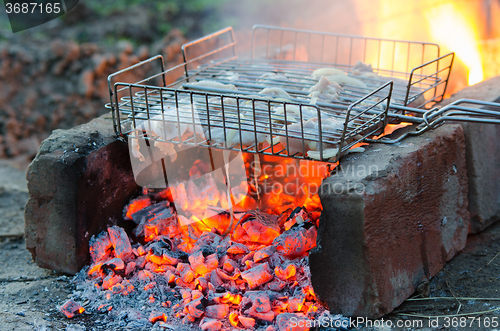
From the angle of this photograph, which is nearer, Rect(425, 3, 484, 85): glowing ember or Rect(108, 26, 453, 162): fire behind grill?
Rect(108, 26, 453, 162): fire behind grill

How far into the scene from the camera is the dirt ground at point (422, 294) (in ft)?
7.58

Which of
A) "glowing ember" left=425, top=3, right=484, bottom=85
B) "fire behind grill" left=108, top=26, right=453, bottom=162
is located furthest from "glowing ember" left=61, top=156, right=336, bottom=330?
"glowing ember" left=425, top=3, right=484, bottom=85

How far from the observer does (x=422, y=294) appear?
2.46 m

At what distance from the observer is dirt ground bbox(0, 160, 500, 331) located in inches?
91.0

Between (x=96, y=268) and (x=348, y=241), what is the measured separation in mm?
1560

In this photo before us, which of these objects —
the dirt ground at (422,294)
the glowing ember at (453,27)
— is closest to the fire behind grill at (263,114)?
the dirt ground at (422,294)

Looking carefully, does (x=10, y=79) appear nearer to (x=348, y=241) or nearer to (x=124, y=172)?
(x=124, y=172)

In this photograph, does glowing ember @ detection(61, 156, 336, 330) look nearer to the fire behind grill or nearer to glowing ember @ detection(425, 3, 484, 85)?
the fire behind grill

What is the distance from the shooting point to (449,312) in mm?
2363

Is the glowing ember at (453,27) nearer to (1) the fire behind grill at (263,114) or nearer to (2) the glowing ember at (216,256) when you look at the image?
(1) the fire behind grill at (263,114)

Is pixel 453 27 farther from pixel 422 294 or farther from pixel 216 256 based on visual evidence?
pixel 216 256

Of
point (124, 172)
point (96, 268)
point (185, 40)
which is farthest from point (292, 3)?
point (96, 268)

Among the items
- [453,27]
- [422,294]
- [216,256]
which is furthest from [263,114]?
[453,27]

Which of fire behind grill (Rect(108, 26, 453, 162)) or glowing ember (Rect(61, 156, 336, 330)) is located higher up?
fire behind grill (Rect(108, 26, 453, 162))
